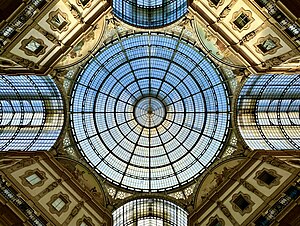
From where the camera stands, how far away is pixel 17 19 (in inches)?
773

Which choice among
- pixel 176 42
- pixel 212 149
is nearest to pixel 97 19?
pixel 176 42

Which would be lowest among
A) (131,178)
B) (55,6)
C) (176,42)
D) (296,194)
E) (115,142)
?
(296,194)

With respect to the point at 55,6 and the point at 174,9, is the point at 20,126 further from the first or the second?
the point at 174,9

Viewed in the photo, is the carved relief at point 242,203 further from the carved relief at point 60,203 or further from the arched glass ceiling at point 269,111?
the carved relief at point 60,203

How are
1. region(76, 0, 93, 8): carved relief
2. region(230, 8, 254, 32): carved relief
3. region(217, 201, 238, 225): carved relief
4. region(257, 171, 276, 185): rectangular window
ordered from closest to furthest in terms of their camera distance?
region(230, 8, 254, 32): carved relief
region(76, 0, 93, 8): carved relief
region(257, 171, 276, 185): rectangular window
region(217, 201, 238, 225): carved relief

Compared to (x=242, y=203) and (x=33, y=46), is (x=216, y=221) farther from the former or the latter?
(x=33, y=46)

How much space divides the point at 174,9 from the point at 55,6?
10.1 m

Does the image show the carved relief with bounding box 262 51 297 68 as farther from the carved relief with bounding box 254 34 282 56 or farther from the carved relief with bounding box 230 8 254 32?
the carved relief with bounding box 230 8 254 32

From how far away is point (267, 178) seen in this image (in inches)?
981

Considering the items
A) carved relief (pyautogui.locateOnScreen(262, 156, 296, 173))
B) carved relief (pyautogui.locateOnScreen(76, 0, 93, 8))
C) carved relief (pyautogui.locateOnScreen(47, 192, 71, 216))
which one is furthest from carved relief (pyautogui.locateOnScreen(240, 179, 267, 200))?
carved relief (pyautogui.locateOnScreen(76, 0, 93, 8))

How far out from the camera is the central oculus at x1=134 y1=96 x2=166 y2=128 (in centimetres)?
3397

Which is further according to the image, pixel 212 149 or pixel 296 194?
pixel 212 149

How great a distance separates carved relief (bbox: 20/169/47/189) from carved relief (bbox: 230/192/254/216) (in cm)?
1446

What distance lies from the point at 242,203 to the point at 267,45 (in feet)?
38.1
